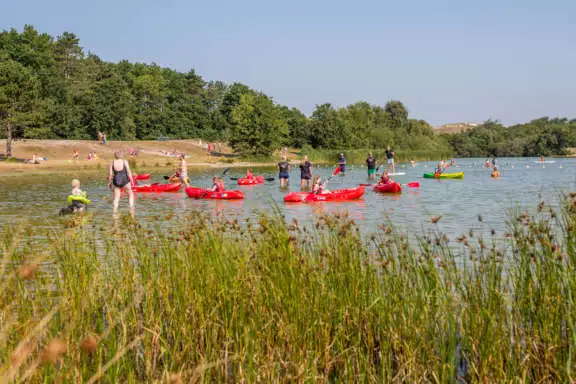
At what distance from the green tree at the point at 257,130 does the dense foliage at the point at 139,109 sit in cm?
13

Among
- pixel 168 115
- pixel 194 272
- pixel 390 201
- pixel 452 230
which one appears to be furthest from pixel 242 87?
pixel 194 272

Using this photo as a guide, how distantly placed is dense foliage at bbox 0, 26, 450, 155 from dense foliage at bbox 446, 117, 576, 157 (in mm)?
8845

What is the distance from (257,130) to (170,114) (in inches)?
941

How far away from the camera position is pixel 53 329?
5594 mm

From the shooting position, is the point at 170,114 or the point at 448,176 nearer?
the point at 448,176

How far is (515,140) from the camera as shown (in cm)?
12381

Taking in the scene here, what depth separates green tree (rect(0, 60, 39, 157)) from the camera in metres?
51.2

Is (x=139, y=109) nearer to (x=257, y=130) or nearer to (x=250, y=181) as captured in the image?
(x=257, y=130)

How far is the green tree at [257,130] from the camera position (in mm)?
78188

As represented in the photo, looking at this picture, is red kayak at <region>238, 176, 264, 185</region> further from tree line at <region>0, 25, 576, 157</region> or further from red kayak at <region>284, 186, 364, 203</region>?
tree line at <region>0, 25, 576, 157</region>

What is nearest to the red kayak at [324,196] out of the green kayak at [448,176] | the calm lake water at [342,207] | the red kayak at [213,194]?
the calm lake water at [342,207]

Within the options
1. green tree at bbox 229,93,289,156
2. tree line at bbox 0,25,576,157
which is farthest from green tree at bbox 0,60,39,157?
green tree at bbox 229,93,289,156

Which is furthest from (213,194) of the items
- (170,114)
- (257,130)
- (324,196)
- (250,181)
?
(170,114)

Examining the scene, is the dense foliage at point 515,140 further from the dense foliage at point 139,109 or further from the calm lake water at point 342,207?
the calm lake water at point 342,207
